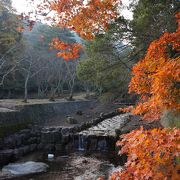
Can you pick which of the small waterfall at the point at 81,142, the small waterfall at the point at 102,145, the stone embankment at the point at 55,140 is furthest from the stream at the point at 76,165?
the small waterfall at the point at 81,142

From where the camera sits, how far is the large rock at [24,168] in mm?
13016

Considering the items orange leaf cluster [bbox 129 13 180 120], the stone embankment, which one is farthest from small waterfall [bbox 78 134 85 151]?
orange leaf cluster [bbox 129 13 180 120]

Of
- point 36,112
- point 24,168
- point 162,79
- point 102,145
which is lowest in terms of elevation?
point 24,168

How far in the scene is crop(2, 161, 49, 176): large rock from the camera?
13016 mm

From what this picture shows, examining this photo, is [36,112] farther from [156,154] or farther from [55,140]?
[156,154]

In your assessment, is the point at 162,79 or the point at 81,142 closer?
the point at 162,79

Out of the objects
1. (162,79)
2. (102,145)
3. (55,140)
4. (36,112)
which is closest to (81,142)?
(102,145)

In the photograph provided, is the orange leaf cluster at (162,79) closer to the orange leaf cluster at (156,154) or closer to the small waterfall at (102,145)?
the orange leaf cluster at (156,154)

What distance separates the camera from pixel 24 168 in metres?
13.5

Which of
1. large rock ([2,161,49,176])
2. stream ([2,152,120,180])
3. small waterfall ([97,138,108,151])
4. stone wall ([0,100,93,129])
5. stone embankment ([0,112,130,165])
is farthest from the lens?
stone wall ([0,100,93,129])

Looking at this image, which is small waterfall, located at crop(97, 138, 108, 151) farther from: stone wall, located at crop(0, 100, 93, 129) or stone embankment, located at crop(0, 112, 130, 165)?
stone wall, located at crop(0, 100, 93, 129)

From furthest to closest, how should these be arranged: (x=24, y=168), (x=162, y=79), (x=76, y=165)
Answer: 1. (x=76, y=165)
2. (x=24, y=168)
3. (x=162, y=79)

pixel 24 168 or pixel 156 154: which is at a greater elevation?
pixel 156 154

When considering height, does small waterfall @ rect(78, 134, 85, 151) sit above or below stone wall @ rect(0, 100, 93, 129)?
below
